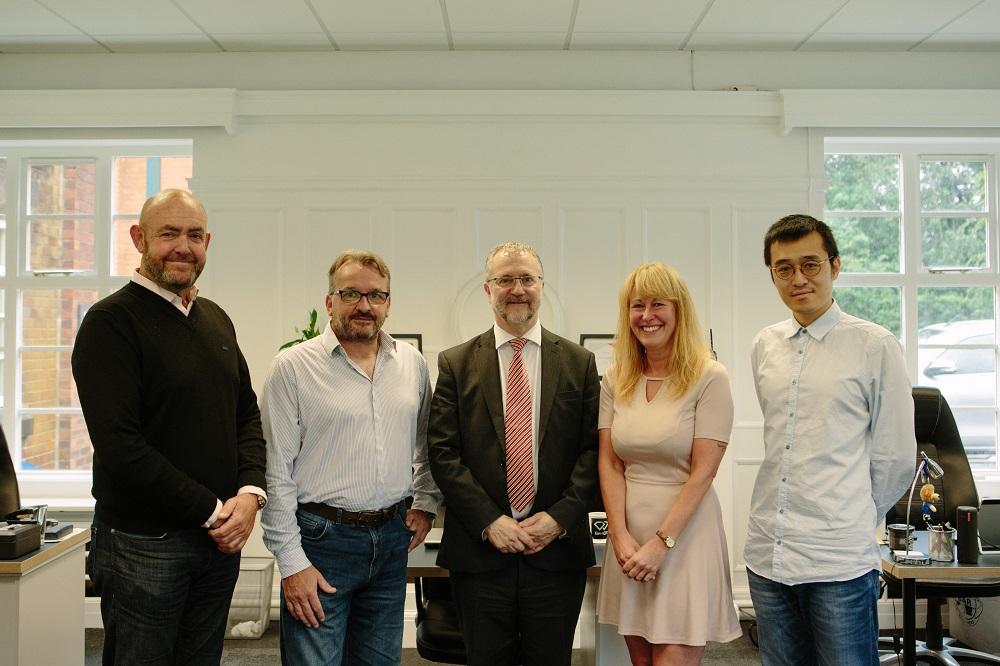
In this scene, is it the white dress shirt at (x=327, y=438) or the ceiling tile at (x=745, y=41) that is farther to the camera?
the ceiling tile at (x=745, y=41)

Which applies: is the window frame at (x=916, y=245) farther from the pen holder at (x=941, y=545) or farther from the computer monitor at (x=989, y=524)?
the pen holder at (x=941, y=545)

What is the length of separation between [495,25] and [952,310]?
10.6 ft

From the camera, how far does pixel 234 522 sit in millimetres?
1937

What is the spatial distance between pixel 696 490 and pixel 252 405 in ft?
4.10

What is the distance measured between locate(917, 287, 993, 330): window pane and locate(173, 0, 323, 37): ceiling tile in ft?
12.8

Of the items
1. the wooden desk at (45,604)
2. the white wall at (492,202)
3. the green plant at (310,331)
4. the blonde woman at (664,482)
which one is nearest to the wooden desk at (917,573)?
the blonde woman at (664,482)

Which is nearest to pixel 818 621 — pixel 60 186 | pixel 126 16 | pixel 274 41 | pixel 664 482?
pixel 664 482

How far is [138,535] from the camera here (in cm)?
189

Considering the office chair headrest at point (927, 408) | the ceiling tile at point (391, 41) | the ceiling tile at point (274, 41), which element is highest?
the ceiling tile at point (274, 41)

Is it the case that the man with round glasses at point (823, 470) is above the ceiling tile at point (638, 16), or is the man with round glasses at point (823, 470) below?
below

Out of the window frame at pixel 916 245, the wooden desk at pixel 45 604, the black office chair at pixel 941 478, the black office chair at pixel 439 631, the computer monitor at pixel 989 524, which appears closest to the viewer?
the wooden desk at pixel 45 604

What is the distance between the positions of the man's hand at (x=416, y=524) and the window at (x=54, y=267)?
331 centimetres

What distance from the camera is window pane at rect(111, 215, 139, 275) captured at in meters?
4.74

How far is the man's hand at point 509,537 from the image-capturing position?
2.03 m
